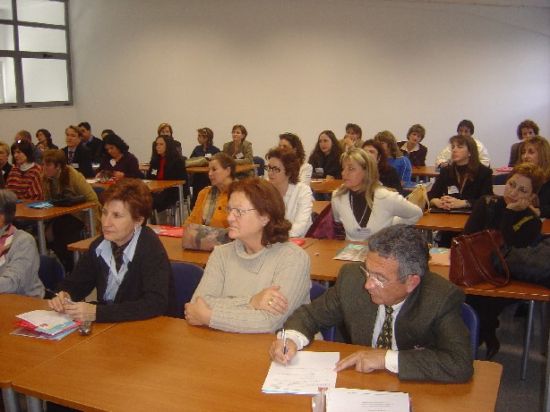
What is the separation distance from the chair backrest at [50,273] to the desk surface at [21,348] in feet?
1.86

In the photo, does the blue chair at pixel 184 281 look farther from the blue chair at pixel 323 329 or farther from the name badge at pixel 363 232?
the name badge at pixel 363 232

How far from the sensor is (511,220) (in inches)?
144

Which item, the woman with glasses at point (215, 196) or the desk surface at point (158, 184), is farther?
the desk surface at point (158, 184)

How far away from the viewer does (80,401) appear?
1784 millimetres

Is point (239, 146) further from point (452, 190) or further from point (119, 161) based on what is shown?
point (452, 190)

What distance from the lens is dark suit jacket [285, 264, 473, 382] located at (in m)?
1.86

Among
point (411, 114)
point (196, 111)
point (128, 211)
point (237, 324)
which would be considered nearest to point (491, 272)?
point (237, 324)

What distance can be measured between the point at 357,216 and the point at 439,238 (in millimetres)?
1419

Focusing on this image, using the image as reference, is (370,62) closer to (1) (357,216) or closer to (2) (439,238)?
(2) (439,238)

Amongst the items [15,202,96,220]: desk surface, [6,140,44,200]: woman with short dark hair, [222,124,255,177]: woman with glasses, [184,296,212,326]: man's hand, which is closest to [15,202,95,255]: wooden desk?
[15,202,96,220]: desk surface

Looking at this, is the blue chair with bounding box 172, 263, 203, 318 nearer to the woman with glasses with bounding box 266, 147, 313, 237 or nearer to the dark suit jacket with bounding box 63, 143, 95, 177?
the woman with glasses with bounding box 266, 147, 313, 237

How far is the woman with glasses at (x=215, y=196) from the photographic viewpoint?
14.3 feet

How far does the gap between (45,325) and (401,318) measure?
150 centimetres

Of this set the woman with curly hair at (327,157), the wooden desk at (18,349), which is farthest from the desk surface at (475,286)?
the woman with curly hair at (327,157)
